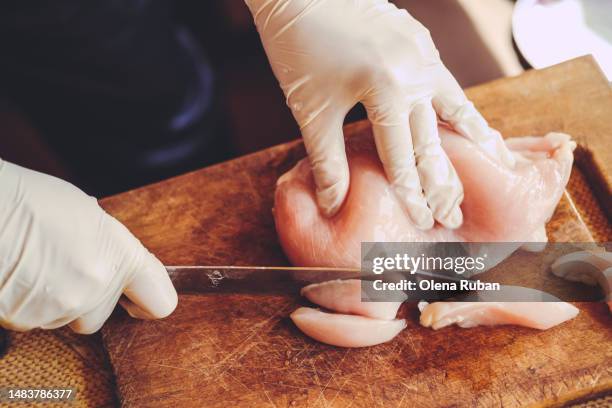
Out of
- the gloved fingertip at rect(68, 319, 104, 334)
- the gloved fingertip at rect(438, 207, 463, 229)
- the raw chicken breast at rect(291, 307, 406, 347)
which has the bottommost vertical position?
the raw chicken breast at rect(291, 307, 406, 347)

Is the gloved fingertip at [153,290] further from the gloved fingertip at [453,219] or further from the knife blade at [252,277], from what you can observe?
the gloved fingertip at [453,219]

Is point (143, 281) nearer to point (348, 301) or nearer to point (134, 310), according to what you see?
point (134, 310)

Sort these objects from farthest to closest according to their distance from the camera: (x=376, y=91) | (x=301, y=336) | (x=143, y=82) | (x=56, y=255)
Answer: (x=143, y=82) → (x=301, y=336) → (x=376, y=91) → (x=56, y=255)

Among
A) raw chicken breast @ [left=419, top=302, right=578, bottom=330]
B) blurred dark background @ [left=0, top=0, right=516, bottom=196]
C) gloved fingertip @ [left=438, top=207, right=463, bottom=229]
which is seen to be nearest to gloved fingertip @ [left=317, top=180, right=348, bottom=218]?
gloved fingertip @ [left=438, top=207, right=463, bottom=229]

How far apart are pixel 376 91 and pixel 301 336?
0.75 metres

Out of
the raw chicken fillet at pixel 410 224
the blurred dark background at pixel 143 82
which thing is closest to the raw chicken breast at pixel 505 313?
the raw chicken fillet at pixel 410 224

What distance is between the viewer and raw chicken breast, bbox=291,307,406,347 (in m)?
1.68

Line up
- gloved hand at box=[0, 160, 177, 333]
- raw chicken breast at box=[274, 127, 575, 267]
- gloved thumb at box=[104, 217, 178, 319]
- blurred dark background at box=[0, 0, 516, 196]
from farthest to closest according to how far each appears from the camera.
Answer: blurred dark background at box=[0, 0, 516, 196] → raw chicken breast at box=[274, 127, 575, 267] → gloved thumb at box=[104, 217, 178, 319] → gloved hand at box=[0, 160, 177, 333]

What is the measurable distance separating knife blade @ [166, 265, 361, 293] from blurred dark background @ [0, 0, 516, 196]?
109cm

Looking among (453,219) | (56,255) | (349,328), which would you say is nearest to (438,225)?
(453,219)

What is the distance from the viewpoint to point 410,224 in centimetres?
178

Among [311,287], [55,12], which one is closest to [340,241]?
[311,287]

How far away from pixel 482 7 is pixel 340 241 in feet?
5.58

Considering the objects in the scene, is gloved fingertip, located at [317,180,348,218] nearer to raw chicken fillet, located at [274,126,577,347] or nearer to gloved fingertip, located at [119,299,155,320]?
raw chicken fillet, located at [274,126,577,347]
